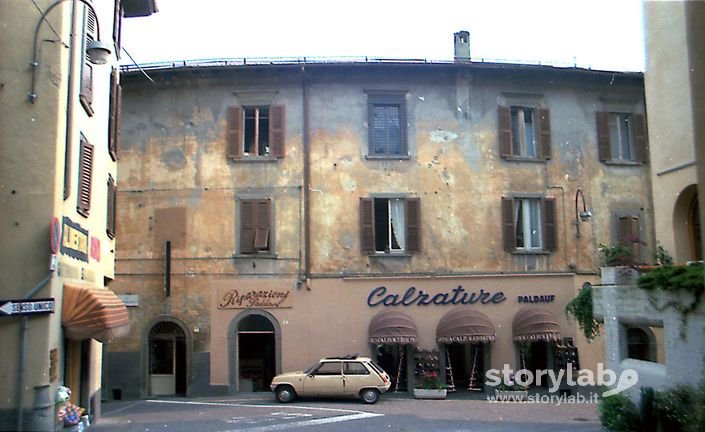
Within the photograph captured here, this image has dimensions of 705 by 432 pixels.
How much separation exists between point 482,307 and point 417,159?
5.58 meters

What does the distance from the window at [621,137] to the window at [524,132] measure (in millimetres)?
2092

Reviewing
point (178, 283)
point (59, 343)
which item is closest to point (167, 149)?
point (178, 283)

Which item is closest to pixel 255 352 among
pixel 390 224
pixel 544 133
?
pixel 390 224

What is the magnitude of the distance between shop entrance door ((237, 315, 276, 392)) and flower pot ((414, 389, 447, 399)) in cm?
492

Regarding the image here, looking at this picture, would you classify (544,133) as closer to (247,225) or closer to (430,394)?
(430,394)

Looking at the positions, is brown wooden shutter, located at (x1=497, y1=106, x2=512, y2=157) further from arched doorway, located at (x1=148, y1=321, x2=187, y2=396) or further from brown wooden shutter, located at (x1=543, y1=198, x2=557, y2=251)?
arched doorway, located at (x1=148, y1=321, x2=187, y2=396)

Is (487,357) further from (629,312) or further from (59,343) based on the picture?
(59,343)

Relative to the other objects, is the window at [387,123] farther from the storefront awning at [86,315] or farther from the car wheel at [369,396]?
the storefront awning at [86,315]

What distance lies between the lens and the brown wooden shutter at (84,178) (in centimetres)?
1354

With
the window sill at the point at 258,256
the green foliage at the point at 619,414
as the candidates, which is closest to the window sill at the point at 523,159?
the window sill at the point at 258,256

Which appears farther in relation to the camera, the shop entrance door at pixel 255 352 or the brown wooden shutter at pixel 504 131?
the brown wooden shutter at pixel 504 131

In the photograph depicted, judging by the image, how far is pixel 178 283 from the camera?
23.3 metres

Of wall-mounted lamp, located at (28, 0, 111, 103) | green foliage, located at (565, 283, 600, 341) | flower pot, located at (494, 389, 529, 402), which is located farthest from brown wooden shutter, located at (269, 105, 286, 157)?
wall-mounted lamp, located at (28, 0, 111, 103)

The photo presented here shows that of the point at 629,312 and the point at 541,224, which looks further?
the point at 541,224
